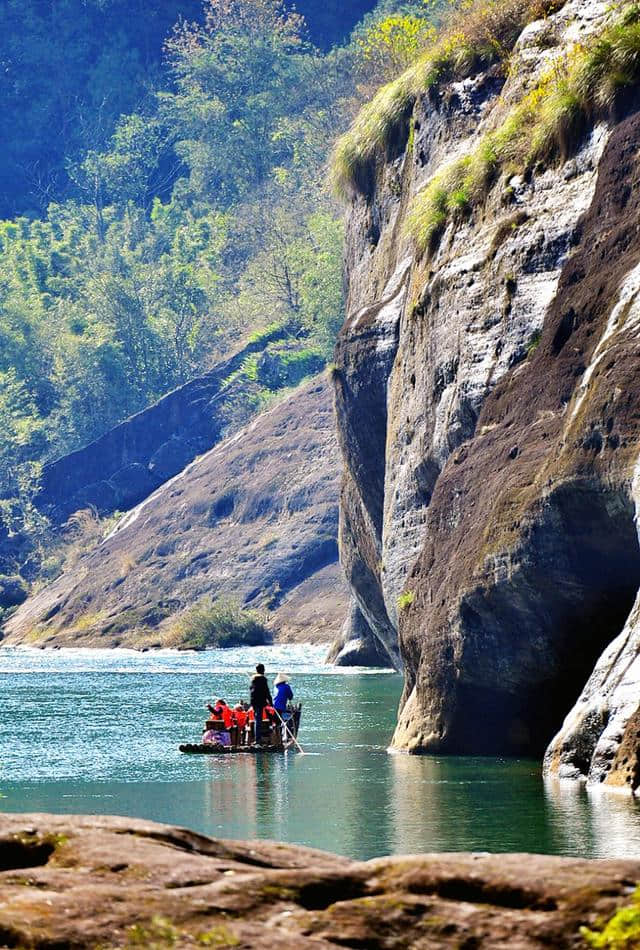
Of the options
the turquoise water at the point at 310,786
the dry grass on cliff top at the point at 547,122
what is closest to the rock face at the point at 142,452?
the turquoise water at the point at 310,786

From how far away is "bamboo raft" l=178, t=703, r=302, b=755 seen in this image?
94.7 feet

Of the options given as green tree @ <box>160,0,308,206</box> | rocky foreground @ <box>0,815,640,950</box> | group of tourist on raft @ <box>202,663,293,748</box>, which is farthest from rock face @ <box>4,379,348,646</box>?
rocky foreground @ <box>0,815,640,950</box>

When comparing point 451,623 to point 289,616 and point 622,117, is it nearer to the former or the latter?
point 622,117

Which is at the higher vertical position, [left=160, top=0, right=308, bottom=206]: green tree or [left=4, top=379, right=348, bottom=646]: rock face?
[left=160, top=0, right=308, bottom=206]: green tree

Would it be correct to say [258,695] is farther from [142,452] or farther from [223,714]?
[142,452]

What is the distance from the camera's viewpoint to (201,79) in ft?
479

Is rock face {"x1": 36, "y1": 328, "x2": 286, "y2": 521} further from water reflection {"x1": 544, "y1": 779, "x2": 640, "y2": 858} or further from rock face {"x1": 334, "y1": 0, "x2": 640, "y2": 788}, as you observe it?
water reflection {"x1": 544, "y1": 779, "x2": 640, "y2": 858}

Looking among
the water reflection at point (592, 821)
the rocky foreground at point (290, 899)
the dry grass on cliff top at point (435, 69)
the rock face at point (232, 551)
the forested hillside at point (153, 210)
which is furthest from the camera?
the forested hillside at point (153, 210)

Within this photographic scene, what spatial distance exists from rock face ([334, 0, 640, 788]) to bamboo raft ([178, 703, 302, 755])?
86.6 inches

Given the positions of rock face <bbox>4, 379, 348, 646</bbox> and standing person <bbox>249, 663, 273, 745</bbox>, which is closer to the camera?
standing person <bbox>249, 663, 273, 745</bbox>

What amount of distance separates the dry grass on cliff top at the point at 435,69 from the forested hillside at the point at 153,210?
30.7m

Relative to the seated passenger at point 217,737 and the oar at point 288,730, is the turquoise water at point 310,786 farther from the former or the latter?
the seated passenger at point 217,737

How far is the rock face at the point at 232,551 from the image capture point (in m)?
79.6

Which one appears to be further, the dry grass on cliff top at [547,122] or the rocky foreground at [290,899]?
the dry grass on cliff top at [547,122]
